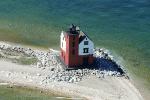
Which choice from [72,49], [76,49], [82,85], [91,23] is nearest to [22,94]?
[82,85]

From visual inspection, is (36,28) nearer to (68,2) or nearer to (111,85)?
(68,2)

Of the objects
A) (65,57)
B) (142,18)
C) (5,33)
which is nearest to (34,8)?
(5,33)

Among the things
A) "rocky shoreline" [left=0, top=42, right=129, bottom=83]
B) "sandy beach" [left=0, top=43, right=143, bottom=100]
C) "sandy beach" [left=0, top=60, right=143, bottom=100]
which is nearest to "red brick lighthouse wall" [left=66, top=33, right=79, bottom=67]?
"rocky shoreline" [left=0, top=42, right=129, bottom=83]

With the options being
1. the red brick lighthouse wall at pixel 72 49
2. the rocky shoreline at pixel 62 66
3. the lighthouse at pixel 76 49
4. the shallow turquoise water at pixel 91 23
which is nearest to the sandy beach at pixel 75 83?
the rocky shoreline at pixel 62 66

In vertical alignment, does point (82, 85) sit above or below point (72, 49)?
below

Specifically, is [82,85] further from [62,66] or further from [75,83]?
[62,66]

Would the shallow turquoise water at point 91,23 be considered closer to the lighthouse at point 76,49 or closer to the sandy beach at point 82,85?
the sandy beach at point 82,85
